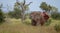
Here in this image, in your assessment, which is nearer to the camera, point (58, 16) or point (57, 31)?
point (57, 31)

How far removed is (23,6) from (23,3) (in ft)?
3.13

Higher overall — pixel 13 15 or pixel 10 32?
pixel 10 32

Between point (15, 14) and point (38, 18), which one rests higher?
point (38, 18)

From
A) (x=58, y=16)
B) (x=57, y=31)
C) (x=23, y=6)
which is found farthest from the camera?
(x=58, y=16)

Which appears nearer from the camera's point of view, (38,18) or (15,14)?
(38,18)

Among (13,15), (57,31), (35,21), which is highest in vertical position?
(57,31)

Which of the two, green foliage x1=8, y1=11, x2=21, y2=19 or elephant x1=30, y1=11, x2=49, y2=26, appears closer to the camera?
elephant x1=30, y1=11, x2=49, y2=26

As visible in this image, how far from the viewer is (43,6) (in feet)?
191

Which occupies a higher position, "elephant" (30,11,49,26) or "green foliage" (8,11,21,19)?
"elephant" (30,11,49,26)

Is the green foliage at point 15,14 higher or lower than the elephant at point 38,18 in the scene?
lower

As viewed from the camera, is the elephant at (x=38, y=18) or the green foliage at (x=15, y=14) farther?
the green foliage at (x=15, y=14)

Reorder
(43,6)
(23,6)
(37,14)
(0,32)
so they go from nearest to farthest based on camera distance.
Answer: (0,32) < (37,14) < (23,6) < (43,6)

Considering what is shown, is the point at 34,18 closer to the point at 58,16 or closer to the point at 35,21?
the point at 35,21

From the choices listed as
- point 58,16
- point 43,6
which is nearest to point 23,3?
point 58,16
